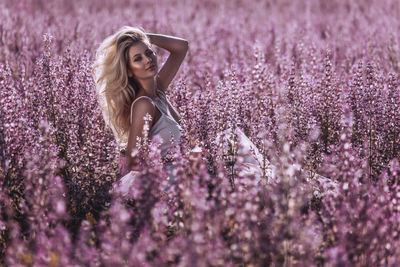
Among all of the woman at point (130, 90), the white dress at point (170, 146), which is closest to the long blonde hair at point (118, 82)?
the woman at point (130, 90)

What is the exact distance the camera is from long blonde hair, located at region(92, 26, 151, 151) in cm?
355

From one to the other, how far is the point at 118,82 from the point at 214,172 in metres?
1.07

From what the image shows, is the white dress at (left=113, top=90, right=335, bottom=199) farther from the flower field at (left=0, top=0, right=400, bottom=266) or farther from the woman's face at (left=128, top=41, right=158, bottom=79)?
the woman's face at (left=128, top=41, right=158, bottom=79)

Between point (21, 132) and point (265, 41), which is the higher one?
point (21, 132)

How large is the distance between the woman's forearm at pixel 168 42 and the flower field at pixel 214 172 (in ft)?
1.33

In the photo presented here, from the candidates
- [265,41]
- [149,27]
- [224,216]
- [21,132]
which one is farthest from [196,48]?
[224,216]

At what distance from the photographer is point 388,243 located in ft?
6.98

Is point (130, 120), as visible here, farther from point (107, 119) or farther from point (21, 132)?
point (21, 132)

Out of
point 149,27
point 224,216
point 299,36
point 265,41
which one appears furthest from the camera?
point 149,27

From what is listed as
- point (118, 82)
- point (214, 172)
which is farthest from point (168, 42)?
point (214, 172)

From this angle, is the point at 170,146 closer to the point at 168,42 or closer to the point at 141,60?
the point at 141,60

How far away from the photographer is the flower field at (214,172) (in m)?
1.94

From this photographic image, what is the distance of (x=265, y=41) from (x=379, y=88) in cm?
333

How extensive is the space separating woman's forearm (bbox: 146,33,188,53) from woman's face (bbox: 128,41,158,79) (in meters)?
0.47
